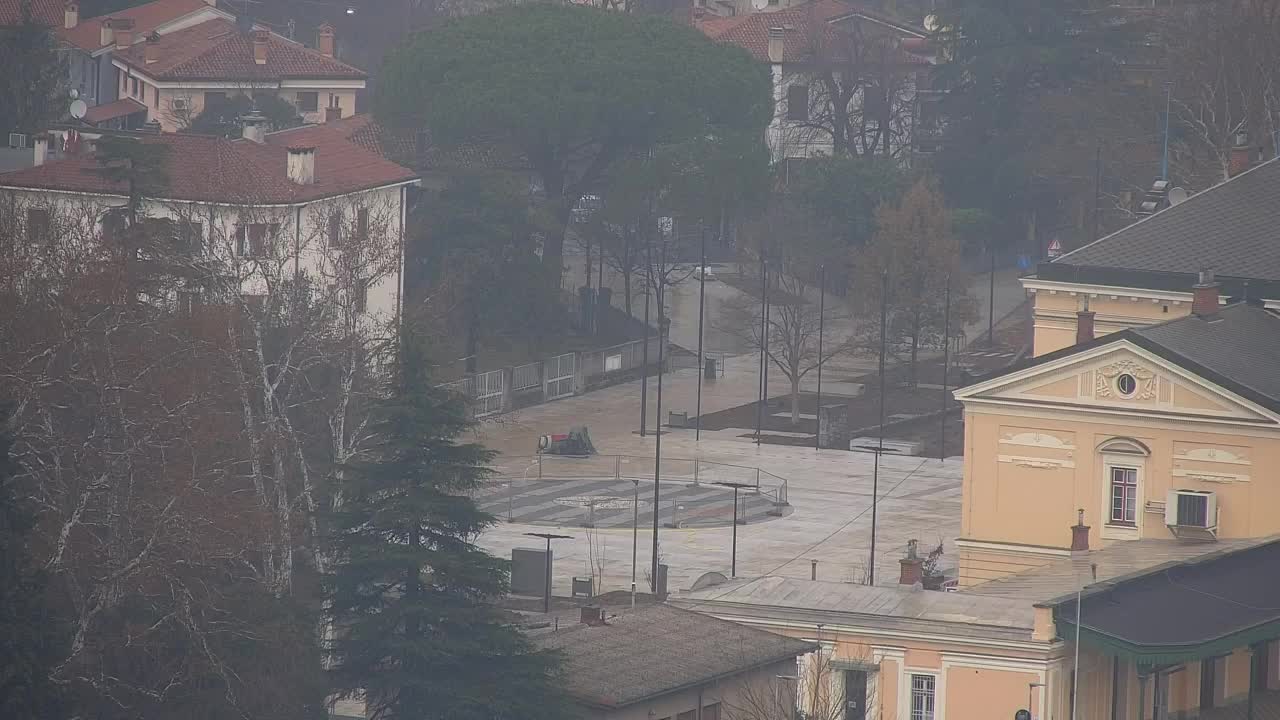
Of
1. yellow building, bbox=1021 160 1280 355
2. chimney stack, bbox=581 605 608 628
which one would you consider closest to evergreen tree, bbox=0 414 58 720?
chimney stack, bbox=581 605 608 628

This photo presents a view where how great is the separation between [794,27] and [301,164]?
154ft

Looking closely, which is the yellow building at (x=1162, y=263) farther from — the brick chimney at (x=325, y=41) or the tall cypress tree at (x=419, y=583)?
the brick chimney at (x=325, y=41)

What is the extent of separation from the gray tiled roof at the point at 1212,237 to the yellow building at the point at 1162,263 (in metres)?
0.02

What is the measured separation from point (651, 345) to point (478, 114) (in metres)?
10.4

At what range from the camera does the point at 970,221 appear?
118875 millimetres

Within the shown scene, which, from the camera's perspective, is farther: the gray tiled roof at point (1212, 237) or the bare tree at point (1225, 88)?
the bare tree at point (1225, 88)

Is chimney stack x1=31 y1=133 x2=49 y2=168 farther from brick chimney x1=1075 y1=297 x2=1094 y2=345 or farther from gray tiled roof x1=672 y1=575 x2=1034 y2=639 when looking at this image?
gray tiled roof x1=672 y1=575 x2=1034 y2=639

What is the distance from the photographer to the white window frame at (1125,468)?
210ft

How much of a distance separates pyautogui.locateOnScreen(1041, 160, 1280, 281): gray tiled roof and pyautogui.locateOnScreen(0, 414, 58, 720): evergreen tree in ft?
121

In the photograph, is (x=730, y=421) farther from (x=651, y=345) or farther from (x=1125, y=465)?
(x=1125, y=465)

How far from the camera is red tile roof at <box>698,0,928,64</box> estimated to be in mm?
135375

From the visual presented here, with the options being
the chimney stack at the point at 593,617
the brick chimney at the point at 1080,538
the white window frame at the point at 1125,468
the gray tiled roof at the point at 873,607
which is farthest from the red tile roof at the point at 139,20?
the gray tiled roof at the point at 873,607

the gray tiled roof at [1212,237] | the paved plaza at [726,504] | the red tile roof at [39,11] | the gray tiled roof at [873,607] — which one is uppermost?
the red tile roof at [39,11]

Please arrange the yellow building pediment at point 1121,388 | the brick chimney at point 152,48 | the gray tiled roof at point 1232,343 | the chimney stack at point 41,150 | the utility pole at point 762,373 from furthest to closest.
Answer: the brick chimney at point 152,48, the chimney stack at point 41,150, the utility pole at point 762,373, the gray tiled roof at point 1232,343, the yellow building pediment at point 1121,388
